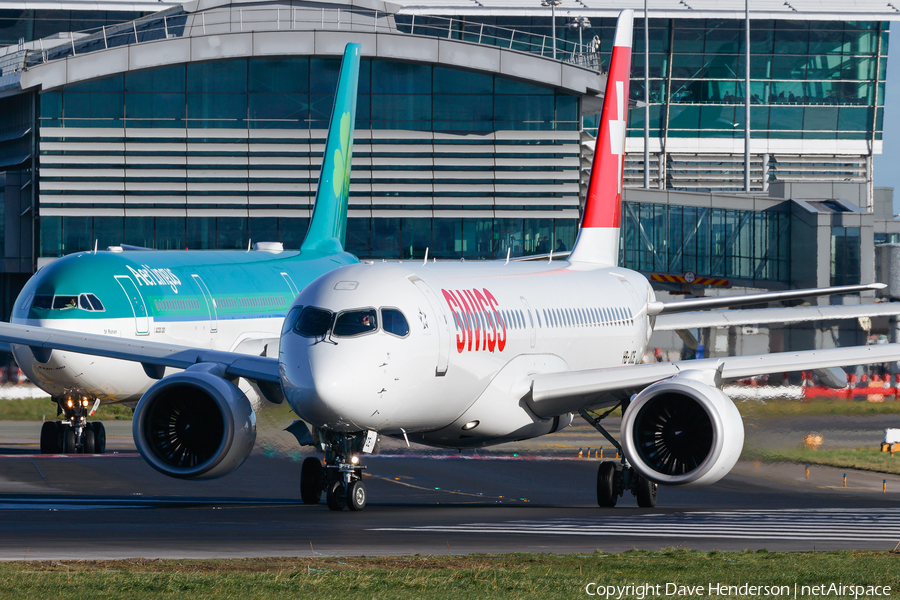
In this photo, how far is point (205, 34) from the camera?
165 feet

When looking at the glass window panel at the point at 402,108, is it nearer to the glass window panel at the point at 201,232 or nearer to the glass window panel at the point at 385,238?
the glass window panel at the point at 385,238

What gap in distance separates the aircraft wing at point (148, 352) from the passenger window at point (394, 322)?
2756 mm

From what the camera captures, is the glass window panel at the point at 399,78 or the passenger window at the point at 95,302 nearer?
the passenger window at the point at 95,302

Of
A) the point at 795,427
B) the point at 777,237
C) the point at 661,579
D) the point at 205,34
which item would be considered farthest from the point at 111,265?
the point at 777,237

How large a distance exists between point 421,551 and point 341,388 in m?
3.45

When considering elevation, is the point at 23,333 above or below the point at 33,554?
above

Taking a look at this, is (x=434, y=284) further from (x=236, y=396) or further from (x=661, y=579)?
(x=661, y=579)

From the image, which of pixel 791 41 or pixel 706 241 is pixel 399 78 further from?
pixel 791 41

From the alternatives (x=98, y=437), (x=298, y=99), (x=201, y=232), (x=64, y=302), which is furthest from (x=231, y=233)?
(x=64, y=302)

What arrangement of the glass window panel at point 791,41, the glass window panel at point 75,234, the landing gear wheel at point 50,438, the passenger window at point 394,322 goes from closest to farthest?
the passenger window at point 394,322 < the landing gear wheel at point 50,438 < the glass window panel at point 75,234 < the glass window panel at point 791,41

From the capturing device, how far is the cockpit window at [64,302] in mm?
27469

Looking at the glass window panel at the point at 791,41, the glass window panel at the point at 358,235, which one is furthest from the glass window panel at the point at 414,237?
the glass window panel at the point at 791,41

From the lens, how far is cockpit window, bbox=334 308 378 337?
686 inches

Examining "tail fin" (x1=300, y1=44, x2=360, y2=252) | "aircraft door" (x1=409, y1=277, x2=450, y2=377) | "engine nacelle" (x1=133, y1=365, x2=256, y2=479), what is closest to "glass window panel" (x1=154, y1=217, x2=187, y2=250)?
"tail fin" (x1=300, y1=44, x2=360, y2=252)
